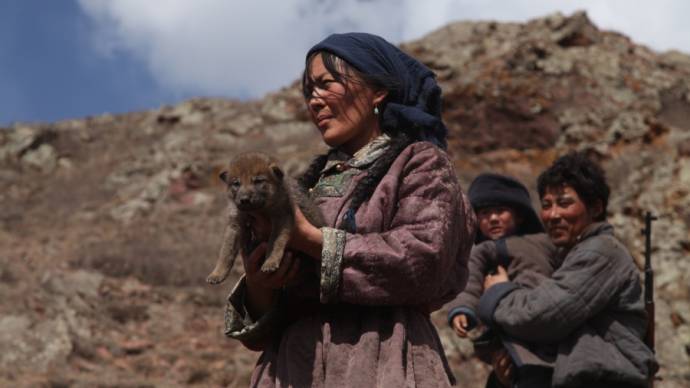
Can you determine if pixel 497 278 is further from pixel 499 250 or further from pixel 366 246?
pixel 366 246

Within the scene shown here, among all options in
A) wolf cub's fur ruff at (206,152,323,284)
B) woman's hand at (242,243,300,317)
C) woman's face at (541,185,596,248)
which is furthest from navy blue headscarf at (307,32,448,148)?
woman's face at (541,185,596,248)

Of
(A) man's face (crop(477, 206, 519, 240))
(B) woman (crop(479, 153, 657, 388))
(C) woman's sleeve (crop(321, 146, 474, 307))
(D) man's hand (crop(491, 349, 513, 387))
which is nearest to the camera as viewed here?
(C) woman's sleeve (crop(321, 146, 474, 307))

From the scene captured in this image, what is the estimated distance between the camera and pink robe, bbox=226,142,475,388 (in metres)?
2.37

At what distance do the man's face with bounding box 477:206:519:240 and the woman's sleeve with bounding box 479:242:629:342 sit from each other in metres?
0.65

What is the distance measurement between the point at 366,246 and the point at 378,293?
148 millimetres

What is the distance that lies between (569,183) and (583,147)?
53.5ft

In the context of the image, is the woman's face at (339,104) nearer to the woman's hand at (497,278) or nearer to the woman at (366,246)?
the woman at (366,246)

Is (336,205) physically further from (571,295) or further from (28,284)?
(28,284)

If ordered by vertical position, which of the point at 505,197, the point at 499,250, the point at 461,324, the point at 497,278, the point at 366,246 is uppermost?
the point at 366,246

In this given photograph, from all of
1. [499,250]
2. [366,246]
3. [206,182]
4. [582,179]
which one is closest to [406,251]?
[366,246]

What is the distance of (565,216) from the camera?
4.49 meters

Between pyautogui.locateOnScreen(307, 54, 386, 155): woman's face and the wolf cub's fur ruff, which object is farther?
pyautogui.locateOnScreen(307, 54, 386, 155): woman's face

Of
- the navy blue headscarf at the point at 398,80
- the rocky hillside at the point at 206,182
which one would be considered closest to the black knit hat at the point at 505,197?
the navy blue headscarf at the point at 398,80

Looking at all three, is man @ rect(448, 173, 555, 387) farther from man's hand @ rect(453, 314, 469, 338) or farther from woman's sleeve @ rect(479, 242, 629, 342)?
woman's sleeve @ rect(479, 242, 629, 342)
